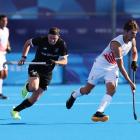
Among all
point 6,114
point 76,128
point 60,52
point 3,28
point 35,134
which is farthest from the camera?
point 3,28

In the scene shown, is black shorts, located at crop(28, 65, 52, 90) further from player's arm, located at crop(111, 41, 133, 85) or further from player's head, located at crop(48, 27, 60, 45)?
player's arm, located at crop(111, 41, 133, 85)

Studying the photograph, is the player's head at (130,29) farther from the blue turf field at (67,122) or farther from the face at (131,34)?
the blue turf field at (67,122)

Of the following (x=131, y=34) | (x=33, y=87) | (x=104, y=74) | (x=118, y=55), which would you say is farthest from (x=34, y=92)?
(x=131, y=34)

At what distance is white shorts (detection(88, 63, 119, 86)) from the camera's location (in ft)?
33.4

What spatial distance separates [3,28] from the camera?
14547 mm

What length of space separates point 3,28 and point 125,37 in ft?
16.9

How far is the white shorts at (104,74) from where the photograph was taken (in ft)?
33.4

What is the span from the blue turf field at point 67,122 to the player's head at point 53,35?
1.22m

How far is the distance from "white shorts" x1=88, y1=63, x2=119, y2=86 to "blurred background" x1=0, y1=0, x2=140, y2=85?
810 cm

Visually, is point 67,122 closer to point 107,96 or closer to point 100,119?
point 100,119

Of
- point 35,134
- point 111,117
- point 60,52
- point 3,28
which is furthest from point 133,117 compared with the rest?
point 3,28

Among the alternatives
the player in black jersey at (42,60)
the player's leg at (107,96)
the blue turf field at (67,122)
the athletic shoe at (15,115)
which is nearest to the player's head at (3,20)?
the blue turf field at (67,122)

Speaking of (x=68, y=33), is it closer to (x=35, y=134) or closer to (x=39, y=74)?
(x=39, y=74)

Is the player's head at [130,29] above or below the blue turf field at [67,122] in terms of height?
above
